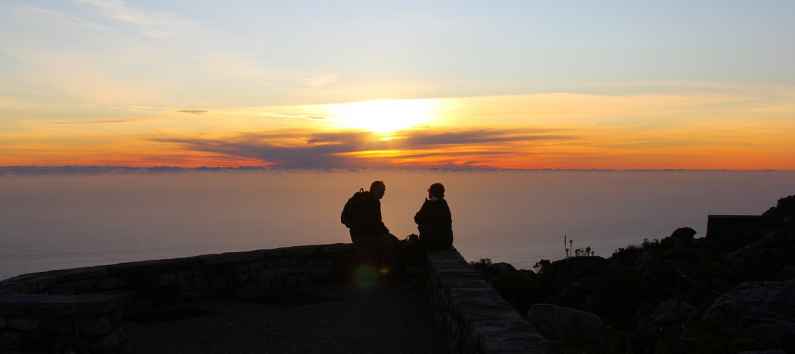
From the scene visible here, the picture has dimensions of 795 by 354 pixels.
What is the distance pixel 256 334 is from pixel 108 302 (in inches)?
81.8

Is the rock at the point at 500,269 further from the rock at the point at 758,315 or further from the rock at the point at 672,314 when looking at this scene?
the rock at the point at 758,315

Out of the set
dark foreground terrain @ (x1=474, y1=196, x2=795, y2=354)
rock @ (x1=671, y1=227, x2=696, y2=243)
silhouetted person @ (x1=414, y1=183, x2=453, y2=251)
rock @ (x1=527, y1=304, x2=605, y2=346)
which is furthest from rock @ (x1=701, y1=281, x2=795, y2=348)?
rock @ (x1=671, y1=227, x2=696, y2=243)

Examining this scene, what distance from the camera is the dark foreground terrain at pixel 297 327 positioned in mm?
6980

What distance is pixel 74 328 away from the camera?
222 inches

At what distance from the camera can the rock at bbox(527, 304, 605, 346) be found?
773cm

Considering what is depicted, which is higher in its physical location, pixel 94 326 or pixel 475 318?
pixel 475 318

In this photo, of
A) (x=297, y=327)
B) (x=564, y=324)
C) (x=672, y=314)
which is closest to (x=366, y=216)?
(x=297, y=327)

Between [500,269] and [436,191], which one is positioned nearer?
[436,191]

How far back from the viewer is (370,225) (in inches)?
440

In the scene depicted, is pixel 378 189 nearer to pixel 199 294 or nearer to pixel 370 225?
pixel 370 225

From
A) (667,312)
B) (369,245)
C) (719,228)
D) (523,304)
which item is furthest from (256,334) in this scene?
(719,228)

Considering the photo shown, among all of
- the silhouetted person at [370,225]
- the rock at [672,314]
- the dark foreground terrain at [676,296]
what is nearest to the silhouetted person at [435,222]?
the silhouetted person at [370,225]

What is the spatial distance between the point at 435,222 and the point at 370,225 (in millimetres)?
1381

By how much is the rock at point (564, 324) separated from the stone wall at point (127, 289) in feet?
12.3
